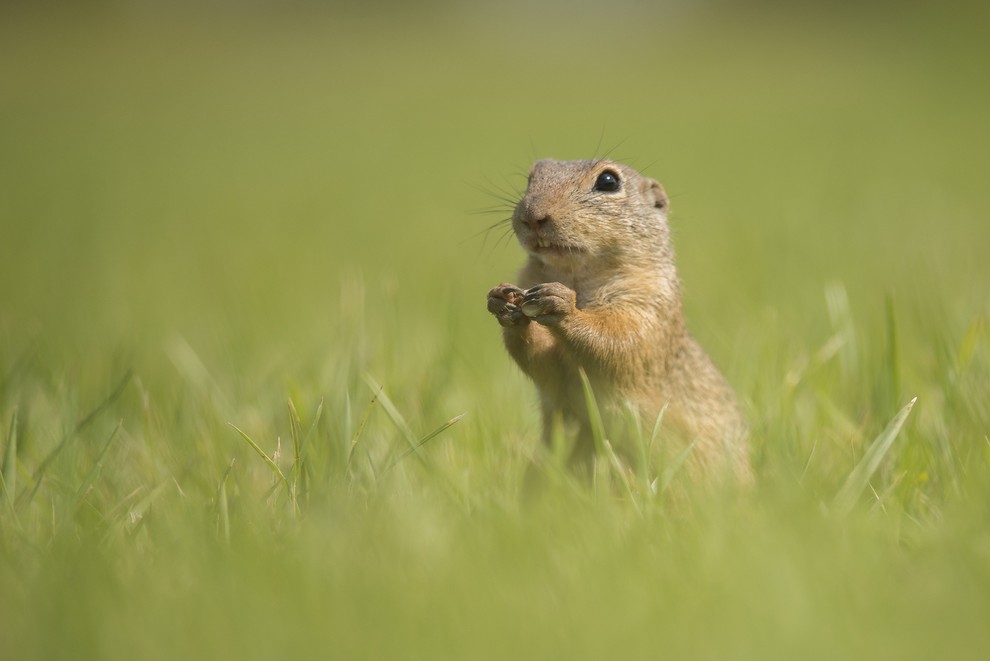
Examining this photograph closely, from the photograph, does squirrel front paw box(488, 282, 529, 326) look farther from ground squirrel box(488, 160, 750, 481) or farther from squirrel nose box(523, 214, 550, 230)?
squirrel nose box(523, 214, 550, 230)

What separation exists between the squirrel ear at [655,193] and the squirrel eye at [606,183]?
0.28 metres

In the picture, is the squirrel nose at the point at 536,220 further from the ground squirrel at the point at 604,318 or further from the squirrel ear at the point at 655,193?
the squirrel ear at the point at 655,193

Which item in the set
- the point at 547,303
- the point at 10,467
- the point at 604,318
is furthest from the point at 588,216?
the point at 10,467

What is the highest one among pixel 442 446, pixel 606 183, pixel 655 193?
pixel 606 183

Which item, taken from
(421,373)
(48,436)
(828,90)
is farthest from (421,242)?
(828,90)

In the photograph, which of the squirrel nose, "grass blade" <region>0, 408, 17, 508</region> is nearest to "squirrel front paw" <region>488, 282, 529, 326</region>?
the squirrel nose

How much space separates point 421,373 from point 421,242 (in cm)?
516

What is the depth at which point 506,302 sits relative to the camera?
3410 millimetres

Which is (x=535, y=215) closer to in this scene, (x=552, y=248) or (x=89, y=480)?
(x=552, y=248)

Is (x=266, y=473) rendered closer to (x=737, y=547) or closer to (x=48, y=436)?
(x=48, y=436)

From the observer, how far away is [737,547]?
2.40 metres

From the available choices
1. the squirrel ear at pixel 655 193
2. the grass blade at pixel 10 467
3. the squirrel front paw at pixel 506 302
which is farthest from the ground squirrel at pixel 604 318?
the grass blade at pixel 10 467

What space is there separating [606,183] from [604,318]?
2.17ft

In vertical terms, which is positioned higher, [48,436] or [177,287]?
[48,436]
